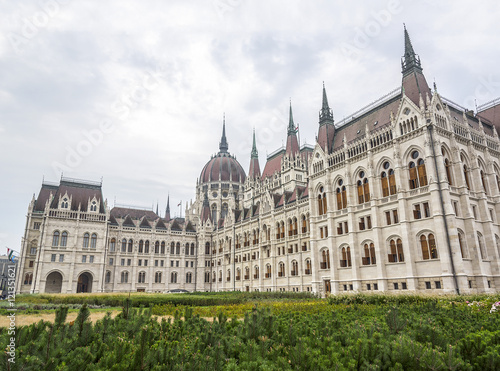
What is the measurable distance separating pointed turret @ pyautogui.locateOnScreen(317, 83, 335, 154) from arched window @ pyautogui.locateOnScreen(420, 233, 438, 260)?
58.7 feet

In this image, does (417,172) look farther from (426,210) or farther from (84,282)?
(84,282)

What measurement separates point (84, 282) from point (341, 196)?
163 ft

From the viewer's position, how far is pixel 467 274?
3044 cm

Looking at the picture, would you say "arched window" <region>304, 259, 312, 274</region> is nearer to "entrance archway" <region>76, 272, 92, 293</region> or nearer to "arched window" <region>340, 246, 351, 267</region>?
"arched window" <region>340, 246, 351, 267</region>

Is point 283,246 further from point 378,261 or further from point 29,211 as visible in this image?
point 29,211

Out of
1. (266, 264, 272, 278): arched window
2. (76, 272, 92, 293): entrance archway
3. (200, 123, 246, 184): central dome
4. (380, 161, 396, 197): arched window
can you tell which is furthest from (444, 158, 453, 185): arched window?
(200, 123, 246, 184): central dome

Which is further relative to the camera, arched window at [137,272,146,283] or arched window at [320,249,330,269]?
arched window at [137,272,146,283]

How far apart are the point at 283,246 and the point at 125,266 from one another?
107ft

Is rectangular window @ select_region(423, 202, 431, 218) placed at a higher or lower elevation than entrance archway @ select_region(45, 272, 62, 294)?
higher

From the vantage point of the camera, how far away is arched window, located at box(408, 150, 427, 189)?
33938mm

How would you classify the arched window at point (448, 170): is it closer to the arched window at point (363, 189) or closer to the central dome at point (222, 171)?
the arched window at point (363, 189)

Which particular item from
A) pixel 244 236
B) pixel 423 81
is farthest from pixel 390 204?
pixel 244 236

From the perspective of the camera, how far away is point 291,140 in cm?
7262

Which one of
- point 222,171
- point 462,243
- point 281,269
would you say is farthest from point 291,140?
point 462,243
